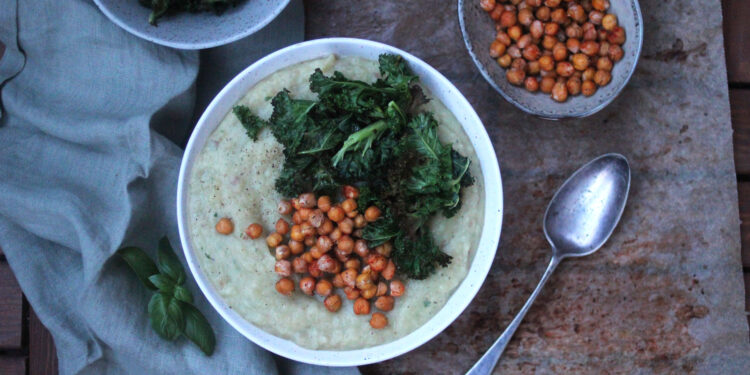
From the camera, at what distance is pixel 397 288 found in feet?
11.1

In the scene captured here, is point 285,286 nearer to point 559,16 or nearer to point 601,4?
point 559,16

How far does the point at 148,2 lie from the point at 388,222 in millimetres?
1730

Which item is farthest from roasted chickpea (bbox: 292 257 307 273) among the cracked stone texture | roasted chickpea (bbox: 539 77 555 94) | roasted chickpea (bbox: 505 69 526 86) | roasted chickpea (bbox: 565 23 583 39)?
roasted chickpea (bbox: 565 23 583 39)

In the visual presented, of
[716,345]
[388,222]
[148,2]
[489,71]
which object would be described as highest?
[148,2]

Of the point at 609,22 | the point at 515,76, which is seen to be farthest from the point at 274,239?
the point at 609,22

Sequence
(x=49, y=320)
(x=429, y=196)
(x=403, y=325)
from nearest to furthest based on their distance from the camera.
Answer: (x=429, y=196) < (x=403, y=325) < (x=49, y=320)

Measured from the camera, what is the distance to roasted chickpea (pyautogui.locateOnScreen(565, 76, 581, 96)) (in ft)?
12.5

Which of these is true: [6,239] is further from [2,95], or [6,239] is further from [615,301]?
[615,301]

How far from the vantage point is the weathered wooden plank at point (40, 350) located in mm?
3965

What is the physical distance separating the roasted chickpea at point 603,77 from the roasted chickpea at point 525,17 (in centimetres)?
49

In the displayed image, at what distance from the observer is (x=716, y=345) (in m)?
3.89

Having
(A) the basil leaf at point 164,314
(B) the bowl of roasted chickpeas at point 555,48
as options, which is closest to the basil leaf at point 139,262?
(A) the basil leaf at point 164,314

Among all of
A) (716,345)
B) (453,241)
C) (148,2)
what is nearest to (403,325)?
(453,241)

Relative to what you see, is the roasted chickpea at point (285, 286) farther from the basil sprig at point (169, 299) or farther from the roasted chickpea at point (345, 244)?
the basil sprig at point (169, 299)
